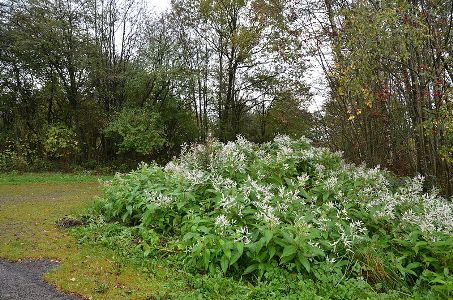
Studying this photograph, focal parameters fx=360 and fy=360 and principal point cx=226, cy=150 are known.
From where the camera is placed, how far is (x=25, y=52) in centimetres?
1766

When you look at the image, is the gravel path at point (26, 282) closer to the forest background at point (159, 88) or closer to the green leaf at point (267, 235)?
the green leaf at point (267, 235)

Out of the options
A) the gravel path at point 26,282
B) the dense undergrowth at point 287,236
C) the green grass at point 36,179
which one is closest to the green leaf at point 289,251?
the dense undergrowth at point 287,236

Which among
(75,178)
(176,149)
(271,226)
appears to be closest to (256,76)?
(176,149)

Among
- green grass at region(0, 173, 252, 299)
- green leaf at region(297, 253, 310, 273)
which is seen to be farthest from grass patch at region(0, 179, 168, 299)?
green leaf at region(297, 253, 310, 273)

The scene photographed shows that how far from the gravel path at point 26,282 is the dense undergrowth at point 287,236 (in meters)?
1.02

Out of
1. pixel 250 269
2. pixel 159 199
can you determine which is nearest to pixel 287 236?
pixel 250 269

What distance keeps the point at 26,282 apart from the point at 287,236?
3.02 metres

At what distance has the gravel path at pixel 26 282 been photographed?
374cm

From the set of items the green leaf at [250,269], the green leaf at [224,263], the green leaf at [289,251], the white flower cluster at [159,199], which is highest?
the white flower cluster at [159,199]

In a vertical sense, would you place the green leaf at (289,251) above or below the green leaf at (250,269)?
above

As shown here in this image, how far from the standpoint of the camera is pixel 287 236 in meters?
4.14

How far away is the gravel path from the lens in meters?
3.74

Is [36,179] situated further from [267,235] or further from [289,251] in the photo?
[289,251]

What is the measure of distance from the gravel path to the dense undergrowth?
102 cm
